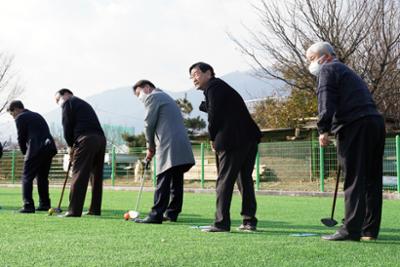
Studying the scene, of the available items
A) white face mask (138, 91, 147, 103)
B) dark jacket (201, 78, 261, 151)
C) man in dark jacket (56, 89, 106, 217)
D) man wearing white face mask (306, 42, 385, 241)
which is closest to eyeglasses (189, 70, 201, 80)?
dark jacket (201, 78, 261, 151)

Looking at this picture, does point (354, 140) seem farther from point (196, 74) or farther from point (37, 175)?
point (37, 175)

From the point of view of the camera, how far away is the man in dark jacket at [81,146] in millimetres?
7762

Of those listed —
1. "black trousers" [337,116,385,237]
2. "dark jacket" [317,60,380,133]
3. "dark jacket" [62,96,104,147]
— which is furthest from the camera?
"dark jacket" [62,96,104,147]

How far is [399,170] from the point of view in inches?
580

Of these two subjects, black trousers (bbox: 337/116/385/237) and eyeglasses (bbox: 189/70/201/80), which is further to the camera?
eyeglasses (bbox: 189/70/201/80)

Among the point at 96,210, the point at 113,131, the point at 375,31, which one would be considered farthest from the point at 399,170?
the point at 113,131

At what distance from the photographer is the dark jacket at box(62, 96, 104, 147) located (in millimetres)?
7934

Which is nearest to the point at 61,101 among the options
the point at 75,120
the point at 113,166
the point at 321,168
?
the point at 75,120

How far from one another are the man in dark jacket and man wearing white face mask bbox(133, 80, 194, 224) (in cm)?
102

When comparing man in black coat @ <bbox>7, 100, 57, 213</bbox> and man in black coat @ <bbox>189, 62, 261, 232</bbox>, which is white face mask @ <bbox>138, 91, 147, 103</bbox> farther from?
man in black coat @ <bbox>7, 100, 57, 213</bbox>

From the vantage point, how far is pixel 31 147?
8844 millimetres

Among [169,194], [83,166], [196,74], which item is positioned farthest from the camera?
[83,166]

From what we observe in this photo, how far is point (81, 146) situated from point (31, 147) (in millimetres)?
1401

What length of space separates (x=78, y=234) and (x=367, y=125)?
113 inches
